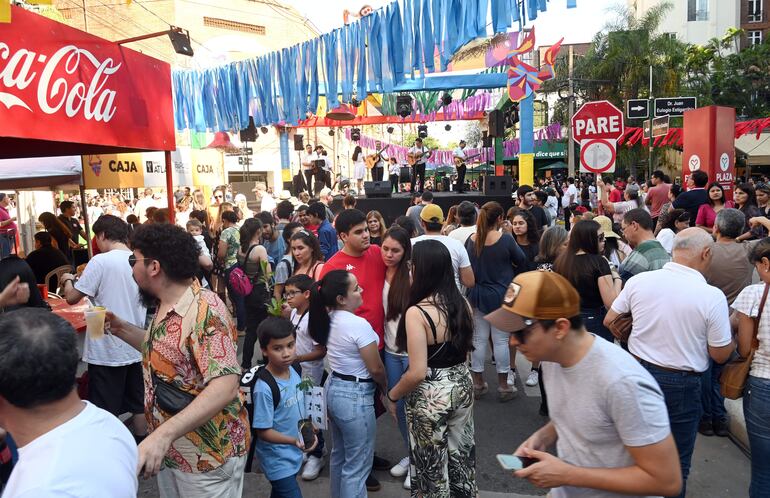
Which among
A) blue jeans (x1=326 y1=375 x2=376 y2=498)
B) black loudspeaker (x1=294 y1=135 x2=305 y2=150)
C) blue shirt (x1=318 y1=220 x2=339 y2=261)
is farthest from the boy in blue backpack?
black loudspeaker (x1=294 y1=135 x2=305 y2=150)

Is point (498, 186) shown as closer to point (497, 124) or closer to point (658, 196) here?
point (497, 124)

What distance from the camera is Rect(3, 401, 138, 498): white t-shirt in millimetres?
1324

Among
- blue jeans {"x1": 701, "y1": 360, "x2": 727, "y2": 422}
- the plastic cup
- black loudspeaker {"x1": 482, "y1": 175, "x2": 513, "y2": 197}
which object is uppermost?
black loudspeaker {"x1": 482, "y1": 175, "x2": 513, "y2": 197}

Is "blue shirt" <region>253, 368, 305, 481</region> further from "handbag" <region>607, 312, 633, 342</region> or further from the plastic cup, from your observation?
"handbag" <region>607, 312, 633, 342</region>

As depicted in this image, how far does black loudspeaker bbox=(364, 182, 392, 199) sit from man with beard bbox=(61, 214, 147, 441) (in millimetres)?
12383

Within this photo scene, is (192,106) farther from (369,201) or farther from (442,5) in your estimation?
(442,5)

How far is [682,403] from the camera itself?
310cm

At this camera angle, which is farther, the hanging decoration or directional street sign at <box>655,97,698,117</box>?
directional street sign at <box>655,97,698,117</box>

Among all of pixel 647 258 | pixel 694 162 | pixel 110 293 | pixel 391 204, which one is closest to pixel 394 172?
pixel 391 204

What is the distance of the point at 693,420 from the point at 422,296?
5.56 feet

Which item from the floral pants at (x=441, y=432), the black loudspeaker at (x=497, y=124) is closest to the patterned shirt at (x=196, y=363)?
the floral pants at (x=441, y=432)

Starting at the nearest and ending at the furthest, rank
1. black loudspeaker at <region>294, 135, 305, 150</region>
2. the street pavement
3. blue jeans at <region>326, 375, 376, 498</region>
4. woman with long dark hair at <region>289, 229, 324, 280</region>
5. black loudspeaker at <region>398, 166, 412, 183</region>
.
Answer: blue jeans at <region>326, 375, 376, 498</region>
the street pavement
woman with long dark hair at <region>289, 229, 324, 280</region>
black loudspeaker at <region>398, 166, 412, 183</region>
black loudspeaker at <region>294, 135, 305, 150</region>

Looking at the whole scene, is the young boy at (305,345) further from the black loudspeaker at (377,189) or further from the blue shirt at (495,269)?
the black loudspeaker at (377,189)

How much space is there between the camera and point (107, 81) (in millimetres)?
5164
